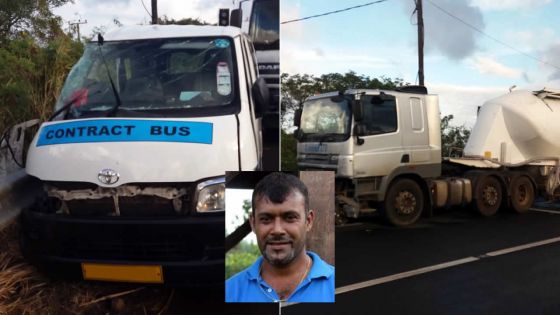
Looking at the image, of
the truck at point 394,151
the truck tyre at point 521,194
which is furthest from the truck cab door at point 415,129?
the truck tyre at point 521,194

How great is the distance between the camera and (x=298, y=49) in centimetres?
198

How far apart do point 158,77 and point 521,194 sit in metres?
2.54

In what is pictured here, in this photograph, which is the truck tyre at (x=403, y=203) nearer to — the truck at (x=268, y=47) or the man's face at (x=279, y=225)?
the man's face at (x=279, y=225)

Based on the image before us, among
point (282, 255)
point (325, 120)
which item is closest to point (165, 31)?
point (325, 120)

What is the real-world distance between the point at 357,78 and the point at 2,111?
1.48 m

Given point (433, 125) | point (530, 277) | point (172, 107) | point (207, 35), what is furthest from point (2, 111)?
point (530, 277)

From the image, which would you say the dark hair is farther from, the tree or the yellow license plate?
the tree

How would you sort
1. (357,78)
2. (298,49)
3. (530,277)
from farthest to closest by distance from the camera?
(530,277) < (357,78) < (298,49)

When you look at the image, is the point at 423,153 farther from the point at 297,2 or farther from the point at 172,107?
the point at 172,107

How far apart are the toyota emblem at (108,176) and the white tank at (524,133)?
2087 mm

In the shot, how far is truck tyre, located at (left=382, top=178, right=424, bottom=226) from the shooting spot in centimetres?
244

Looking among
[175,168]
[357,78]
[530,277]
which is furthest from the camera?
[530,277]

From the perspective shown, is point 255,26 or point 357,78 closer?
point 255,26

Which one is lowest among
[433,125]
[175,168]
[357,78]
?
[175,168]
